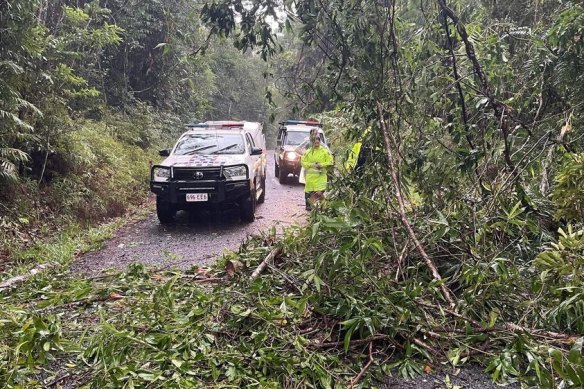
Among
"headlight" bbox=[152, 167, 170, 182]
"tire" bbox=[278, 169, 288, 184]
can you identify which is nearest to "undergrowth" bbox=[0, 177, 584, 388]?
"headlight" bbox=[152, 167, 170, 182]

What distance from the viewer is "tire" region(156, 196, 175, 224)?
8.58 metres

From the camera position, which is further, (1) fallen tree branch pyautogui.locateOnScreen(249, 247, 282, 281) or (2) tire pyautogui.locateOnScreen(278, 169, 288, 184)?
(2) tire pyautogui.locateOnScreen(278, 169, 288, 184)

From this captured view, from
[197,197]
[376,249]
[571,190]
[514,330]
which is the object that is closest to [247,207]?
[197,197]

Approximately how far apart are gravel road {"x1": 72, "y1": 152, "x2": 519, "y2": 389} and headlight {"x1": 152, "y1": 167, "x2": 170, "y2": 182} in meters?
0.98

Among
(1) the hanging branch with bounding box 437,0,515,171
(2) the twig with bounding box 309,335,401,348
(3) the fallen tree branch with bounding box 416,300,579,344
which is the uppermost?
(1) the hanging branch with bounding box 437,0,515,171

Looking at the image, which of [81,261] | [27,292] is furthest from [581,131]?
[81,261]

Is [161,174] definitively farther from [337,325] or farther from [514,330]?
[514,330]

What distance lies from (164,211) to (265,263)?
Result: 4.54 m

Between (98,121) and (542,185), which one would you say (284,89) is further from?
(98,121)

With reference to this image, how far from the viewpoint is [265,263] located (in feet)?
15.5

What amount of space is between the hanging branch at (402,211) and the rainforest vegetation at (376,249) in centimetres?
2

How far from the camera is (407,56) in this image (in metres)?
4.86

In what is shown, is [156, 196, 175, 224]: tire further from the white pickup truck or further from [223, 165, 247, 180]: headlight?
[223, 165, 247, 180]: headlight

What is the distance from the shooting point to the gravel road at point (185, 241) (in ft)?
20.4
